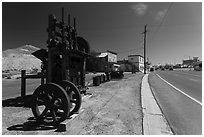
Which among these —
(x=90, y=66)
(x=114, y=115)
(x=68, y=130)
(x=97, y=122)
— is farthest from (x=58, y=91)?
(x=90, y=66)

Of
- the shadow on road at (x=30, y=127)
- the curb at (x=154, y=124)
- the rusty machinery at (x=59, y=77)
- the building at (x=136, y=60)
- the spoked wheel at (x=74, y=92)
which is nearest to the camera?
the curb at (x=154, y=124)

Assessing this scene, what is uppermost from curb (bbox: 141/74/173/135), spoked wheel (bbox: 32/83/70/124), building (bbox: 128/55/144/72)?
building (bbox: 128/55/144/72)

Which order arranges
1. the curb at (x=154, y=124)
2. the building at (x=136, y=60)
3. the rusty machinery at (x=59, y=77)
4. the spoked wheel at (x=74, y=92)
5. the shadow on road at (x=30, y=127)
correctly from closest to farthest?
the curb at (x=154, y=124) < the shadow on road at (x=30, y=127) < the rusty machinery at (x=59, y=77) < the spoked wheel at (x=74, y=92) < the building at (x=136, y=60)

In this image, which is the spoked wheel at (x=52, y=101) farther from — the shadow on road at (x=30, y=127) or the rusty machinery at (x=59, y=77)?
the shadow on road at (x=30, y=127)

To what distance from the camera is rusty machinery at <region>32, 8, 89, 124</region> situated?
4266mm

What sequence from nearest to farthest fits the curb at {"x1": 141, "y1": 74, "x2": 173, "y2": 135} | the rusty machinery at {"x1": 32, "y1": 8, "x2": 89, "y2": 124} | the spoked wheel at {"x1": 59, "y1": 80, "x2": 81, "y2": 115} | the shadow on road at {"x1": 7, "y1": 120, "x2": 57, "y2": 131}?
the curb at {"x1": 141, "y1": 74, "x2": 173, "y2": 135} → the shadow on road at {"x1": 7, "y1": 120, "x2": 57, "y2": 131} → the rusty machinery at {"x1": 32, "y1": 8, "x2": 89, "y2": 124} → the spoked wheel at {"x1": 59, "y1": 80, "x2": 81, "y2": 115}

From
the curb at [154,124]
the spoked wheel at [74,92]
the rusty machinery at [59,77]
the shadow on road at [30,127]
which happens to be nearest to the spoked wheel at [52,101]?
the rusty machinery at [59,77]

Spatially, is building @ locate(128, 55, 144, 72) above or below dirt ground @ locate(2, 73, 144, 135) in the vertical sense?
above

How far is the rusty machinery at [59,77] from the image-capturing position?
427cm

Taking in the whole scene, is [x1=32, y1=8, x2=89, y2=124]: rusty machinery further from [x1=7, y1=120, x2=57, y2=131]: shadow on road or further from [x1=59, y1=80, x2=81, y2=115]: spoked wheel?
[x1=7, y1=120, x2=57, y2=131]: shadow on road

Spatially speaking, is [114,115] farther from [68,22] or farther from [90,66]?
[90,66]

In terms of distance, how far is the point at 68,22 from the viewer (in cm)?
704

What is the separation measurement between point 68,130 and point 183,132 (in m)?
2.78

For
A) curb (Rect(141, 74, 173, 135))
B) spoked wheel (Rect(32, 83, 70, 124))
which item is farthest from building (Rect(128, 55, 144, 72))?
Answer: spoked wheel (Rect(32, 83, 70, 124))
